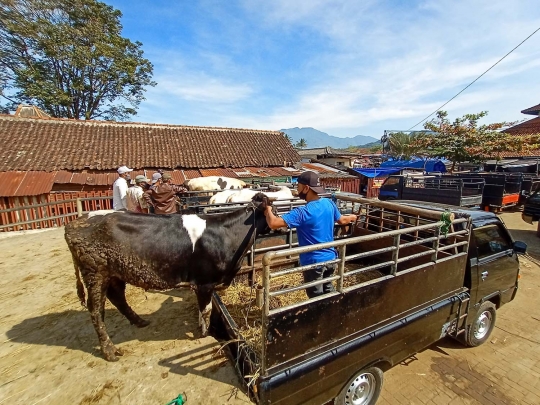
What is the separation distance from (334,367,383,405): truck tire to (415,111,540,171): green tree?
1767cm

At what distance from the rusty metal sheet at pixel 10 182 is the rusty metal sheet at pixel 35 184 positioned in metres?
0.11

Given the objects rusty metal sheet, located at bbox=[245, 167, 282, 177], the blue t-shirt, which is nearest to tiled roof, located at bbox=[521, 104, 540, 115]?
rusty metal sheet, located at bbox=[245, 167, 282, 177]

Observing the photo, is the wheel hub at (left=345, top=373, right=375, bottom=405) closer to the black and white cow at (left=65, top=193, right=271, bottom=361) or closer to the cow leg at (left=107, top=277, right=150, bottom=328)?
the black and white cow at (left=65, top=193, right=271, bottom=361)

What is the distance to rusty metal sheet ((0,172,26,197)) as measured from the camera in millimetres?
9016

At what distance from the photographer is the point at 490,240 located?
343 cm

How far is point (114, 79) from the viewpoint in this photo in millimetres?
19641

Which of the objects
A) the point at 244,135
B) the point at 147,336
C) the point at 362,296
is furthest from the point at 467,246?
the point at 244,135

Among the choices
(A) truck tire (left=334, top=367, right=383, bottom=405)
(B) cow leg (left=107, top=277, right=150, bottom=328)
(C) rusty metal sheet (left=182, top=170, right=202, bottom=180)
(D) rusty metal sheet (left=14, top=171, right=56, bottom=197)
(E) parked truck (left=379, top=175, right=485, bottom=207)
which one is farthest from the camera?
(C) rusty metal sheet (left=182, top=170, right=202, bottom=180)

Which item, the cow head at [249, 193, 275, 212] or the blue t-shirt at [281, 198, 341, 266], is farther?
the cow head at [249, 193, 275, 212]

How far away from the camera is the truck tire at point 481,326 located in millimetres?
3348

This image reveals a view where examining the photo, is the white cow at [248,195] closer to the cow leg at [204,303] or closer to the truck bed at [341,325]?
the cow leg at [204,303]

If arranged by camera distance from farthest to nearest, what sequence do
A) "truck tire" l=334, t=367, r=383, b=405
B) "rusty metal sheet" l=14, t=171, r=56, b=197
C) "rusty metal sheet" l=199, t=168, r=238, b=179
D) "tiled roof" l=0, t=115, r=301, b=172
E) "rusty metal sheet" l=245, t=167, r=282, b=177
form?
"rusty metal sheet" l=245, t=167, r=282, b=177
"rusty metal sheet" l=199, t=168, r=238, b=179
"tiled roof" l=0, t=115, r=301, b=172
"rusty metal sheet" l=14, t=171, r=56, b=197
"truck tire" l=334, t=367, r=383, b=405

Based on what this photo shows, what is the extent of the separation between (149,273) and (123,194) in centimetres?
370

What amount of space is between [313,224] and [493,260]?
104 inches
